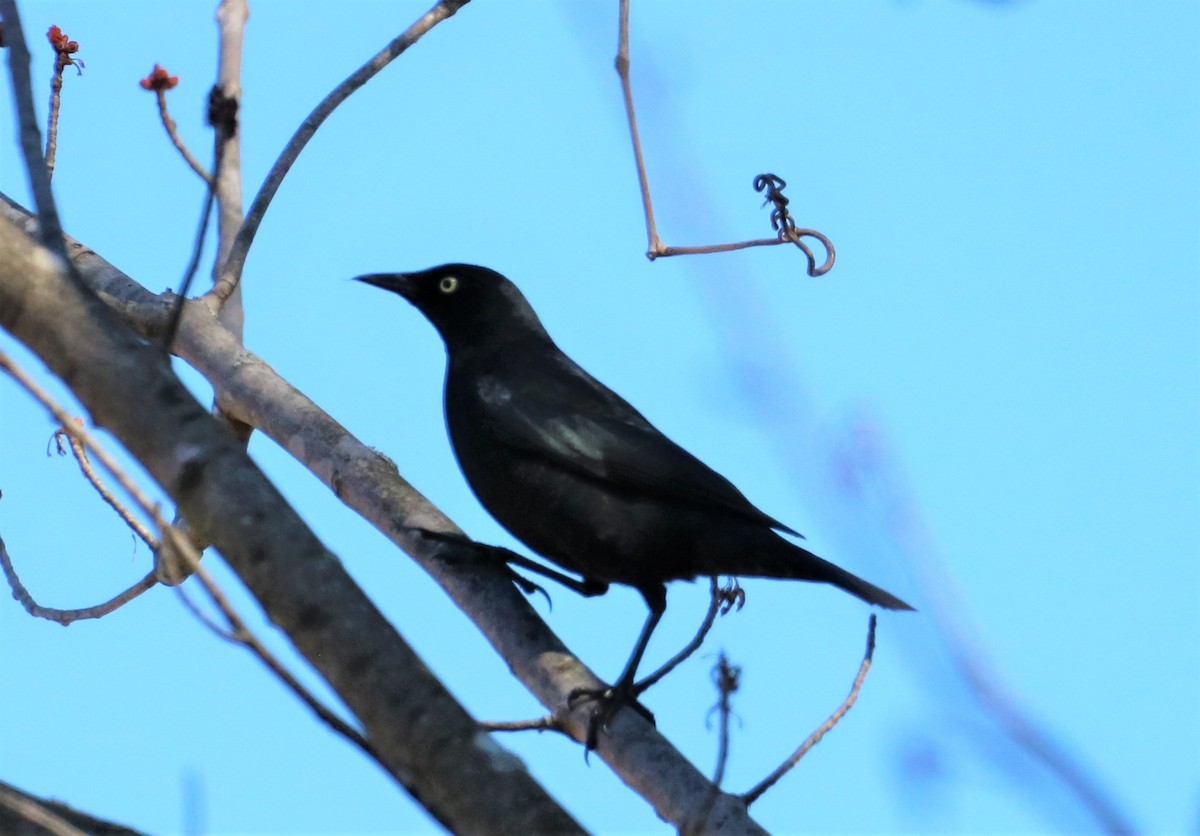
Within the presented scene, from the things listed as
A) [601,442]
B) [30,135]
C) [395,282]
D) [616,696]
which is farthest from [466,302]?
[30,135]

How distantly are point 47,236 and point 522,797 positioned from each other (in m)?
1.29

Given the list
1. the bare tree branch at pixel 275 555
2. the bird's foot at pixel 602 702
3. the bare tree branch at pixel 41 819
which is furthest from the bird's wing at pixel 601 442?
the bare tree branch at pixel 275 555

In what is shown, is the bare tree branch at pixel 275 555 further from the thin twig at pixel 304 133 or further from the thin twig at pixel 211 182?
the thin twig at pixel 304 133

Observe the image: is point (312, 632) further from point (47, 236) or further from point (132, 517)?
point (132, 517)

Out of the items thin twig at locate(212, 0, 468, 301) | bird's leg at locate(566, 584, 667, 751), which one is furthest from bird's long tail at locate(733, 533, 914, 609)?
thin twig at locate(212, 0, 468, 301)

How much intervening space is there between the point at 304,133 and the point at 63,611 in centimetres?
183

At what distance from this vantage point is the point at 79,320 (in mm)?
2316

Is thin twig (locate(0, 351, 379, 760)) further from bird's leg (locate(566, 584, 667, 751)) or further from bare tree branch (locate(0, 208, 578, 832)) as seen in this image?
bird's leg (locate(566, 584, 667, 751))

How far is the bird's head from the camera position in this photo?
5.96 meters

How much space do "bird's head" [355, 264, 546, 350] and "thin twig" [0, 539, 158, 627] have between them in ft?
5.63

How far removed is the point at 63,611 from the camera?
473 cm

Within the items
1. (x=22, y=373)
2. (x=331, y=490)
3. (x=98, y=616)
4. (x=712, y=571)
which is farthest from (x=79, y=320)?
(x=712, y=571)

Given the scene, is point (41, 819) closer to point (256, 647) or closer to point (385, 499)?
point (256, 647)

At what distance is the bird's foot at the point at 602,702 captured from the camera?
12.8 ft
